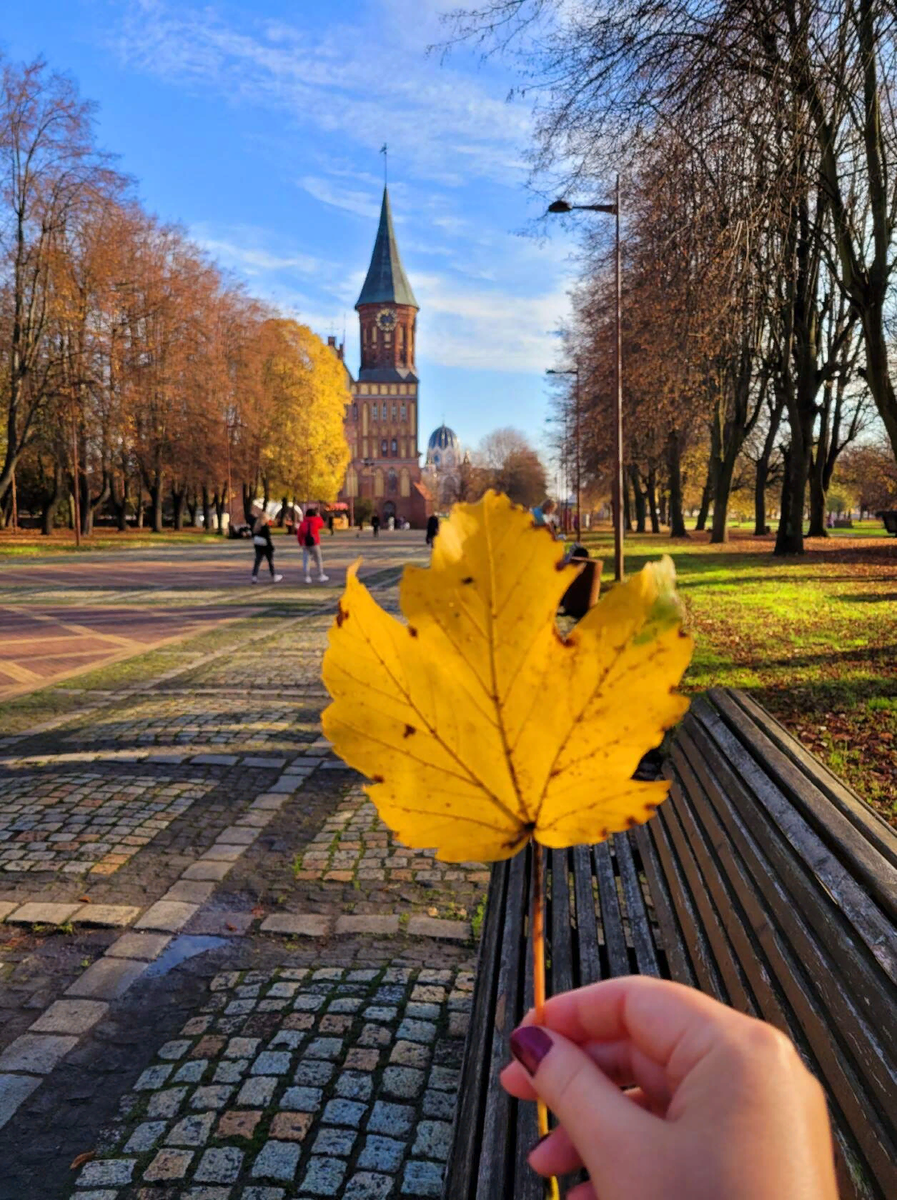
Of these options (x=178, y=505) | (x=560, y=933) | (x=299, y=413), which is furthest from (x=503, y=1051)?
(x=178, y=505)

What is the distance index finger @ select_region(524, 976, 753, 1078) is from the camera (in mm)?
640

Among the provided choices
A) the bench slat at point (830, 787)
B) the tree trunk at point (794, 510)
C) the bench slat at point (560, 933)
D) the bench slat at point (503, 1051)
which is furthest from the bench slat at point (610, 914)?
the tree trunk at point (794, 510)

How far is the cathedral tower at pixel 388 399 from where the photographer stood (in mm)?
112500

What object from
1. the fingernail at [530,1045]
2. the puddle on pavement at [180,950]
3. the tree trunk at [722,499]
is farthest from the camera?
the tree trunk at [722,499]

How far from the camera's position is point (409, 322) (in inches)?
4525

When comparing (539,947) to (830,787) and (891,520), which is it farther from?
(891,520)

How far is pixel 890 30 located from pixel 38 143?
90.6 ft

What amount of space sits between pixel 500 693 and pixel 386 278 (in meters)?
119

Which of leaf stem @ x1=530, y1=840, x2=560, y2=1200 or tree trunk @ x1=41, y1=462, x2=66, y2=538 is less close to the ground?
tree trunk @ x1=41, y1=462, x2=66, y2=538

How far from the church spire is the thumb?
385 ft

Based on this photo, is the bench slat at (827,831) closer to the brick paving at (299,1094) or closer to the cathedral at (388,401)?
the brick paving at (299,1094)

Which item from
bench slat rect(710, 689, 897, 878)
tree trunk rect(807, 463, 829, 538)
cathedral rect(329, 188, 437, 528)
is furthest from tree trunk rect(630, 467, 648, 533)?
cathedral rect(329, 188, 437, 528)

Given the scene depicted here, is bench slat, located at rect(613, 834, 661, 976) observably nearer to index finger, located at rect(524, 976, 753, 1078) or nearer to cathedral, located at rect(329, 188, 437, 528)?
index finger, located at rect(524, 976, 753, 1078)

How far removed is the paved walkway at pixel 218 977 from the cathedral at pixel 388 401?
107 m
